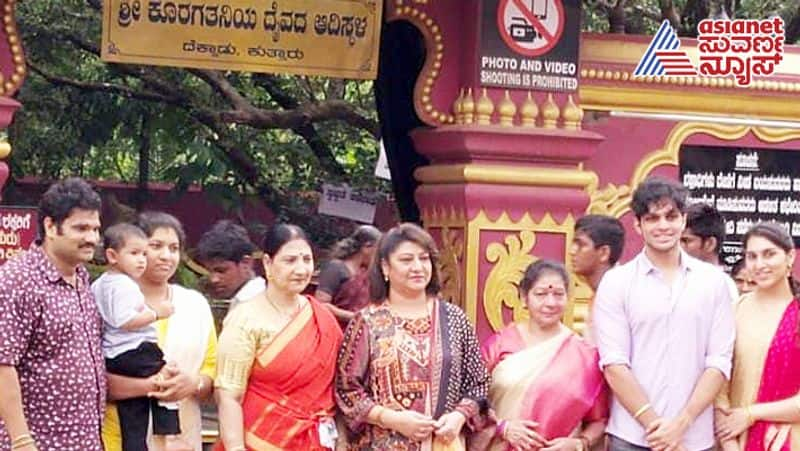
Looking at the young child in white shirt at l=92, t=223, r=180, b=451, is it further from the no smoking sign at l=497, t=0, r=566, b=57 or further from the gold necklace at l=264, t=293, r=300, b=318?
the no smoking sign at l=497, t=0, r=566, b=57

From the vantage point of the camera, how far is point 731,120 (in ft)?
28.6

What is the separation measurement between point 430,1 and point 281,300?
7.50 ft

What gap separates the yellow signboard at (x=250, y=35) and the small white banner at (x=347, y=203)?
299cm

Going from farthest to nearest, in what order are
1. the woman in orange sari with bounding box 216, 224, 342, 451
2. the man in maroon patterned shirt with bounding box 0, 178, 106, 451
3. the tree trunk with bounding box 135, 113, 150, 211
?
1. the tree trunk with bounding box 135, 113, 150, 211
2. the woman in orange sari with bounding box 216, 224, 342, 451
3. the man in maroon patterned shirt with bounding box 0, 178, 106, 451

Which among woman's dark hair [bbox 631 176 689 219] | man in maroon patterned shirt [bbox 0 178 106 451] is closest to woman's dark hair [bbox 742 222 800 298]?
woman's dark hair [bbox 631 176 689 219]

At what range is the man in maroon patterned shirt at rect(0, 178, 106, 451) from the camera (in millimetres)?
5449

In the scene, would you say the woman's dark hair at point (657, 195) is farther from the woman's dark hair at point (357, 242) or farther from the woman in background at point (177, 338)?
the woman's dark hair at point (357, 242)

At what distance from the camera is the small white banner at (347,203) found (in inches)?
436

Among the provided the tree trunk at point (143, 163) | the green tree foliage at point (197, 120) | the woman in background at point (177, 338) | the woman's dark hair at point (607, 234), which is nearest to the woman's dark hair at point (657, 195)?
the woman's dark hair at point (607, 234)

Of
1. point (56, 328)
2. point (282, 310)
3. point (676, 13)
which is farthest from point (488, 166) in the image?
point (676, 13)

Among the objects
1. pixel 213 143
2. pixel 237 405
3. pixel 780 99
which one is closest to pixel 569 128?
pixel 780 99

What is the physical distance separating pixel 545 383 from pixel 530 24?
235 centimetres

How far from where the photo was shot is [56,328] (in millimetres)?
5496

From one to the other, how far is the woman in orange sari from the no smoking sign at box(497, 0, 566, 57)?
7.14 ft
